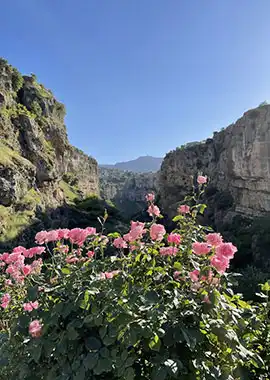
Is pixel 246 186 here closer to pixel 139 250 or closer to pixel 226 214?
pixel 226 214

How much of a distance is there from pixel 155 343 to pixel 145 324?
109mm

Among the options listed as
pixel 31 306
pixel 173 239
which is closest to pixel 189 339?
pixel 173 239

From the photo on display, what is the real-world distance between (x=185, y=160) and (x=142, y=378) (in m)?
51.6

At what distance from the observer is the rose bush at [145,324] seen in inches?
63.7

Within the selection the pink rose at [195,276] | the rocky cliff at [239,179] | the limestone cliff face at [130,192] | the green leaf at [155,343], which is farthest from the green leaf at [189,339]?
the limestone cliff face at [130,192]

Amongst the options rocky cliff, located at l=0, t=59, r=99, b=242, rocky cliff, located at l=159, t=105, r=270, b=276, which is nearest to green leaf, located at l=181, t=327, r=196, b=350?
rocky cliff, located at l=0, t=59, r=99, b=242

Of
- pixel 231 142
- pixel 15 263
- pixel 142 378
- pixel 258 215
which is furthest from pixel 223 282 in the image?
pixel 231 142

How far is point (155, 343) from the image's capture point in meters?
1.58

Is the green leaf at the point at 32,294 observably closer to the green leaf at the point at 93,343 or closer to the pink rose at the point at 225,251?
the green leaf at the point at 93,343

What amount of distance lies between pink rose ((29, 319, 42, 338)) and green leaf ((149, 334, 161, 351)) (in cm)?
73

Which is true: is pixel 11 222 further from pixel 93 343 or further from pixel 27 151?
pixel 93 343

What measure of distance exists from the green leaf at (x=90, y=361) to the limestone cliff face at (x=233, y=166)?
3771 cm

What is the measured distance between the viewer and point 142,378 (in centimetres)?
170

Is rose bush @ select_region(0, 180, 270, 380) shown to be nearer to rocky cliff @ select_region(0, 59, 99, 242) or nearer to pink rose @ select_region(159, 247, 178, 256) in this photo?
pink rose @ select_region(159, 247, 178, 256)
